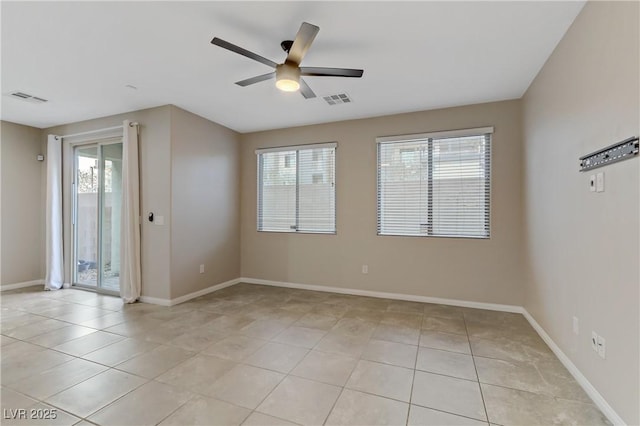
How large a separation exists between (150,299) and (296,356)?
2.61m

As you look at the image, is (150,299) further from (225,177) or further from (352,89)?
(352,89)

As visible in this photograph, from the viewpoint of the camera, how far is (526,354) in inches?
103

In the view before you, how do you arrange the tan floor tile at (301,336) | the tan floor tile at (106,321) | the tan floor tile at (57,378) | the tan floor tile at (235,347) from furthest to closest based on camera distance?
the tan floor tile at (106,321)
the tan floor tile at (301,336)
the tan floor tile at (235,347)
the tan floor tile at (57,378)

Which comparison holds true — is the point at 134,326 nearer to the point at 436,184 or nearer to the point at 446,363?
the point at 446,363

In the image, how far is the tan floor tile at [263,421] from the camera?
175 centimetres

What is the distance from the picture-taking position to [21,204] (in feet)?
16.3

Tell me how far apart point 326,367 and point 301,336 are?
2.16 feet

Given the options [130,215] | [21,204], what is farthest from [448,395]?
[21,204]

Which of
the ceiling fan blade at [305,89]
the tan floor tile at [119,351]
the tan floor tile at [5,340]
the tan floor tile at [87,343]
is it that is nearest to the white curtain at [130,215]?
the tan floor tile at [87,343]

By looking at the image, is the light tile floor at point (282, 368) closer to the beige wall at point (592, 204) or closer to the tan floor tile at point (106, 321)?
the tan floor tile at point (106, 321)

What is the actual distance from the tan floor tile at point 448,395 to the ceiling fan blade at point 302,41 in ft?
8.39

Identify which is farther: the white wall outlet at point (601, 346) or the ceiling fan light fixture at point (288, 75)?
the ceiling fan light fixture at point (288, 75)

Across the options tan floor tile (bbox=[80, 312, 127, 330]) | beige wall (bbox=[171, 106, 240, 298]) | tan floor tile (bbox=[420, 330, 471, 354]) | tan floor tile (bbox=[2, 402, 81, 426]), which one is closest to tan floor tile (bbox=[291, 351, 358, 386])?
tan floor tile (bbox=[420, 330, 471, 354])

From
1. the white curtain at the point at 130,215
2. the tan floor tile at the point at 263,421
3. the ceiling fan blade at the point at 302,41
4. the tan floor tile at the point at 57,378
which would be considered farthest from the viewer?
the white curtain at the point at 130,215
